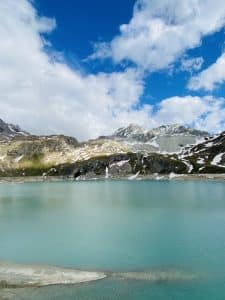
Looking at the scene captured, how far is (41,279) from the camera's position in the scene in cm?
2431

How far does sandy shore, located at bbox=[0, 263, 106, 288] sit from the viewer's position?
23.6 metres

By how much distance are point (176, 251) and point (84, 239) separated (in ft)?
38.6

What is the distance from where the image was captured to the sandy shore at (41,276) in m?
23.6

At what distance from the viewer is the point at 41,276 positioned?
81.8 feet

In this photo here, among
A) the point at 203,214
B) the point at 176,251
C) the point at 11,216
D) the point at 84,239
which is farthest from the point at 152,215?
the point at 11,216

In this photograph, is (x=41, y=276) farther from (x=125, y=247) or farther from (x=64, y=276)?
(x=125, y=247)

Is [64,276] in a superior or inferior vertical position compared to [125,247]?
inferior

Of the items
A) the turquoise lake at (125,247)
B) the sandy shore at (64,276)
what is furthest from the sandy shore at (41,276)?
the turquoise lake at (125,247)

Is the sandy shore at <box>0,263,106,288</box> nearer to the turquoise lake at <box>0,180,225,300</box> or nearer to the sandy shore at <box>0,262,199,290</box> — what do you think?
the sandy shore at <box>0,262,199,290</box>

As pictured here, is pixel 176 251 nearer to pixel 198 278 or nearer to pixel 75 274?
pixel 198 278

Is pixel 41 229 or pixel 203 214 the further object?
pixel 203 214

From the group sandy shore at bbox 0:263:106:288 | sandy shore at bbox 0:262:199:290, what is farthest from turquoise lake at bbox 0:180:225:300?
sandy shore at bbox 0:263:106:288

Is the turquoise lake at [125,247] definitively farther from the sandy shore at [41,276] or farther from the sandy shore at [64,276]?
the sandy shore at [41,276]

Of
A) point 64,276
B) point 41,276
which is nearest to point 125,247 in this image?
point 64,276
